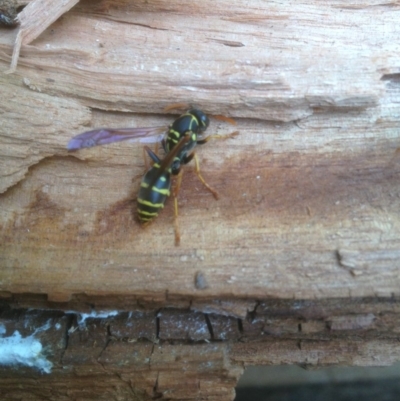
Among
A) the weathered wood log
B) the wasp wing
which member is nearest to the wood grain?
the weathered wood log

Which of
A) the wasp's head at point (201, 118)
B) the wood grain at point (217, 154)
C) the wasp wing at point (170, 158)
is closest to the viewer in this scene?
the wood grain at point (217, 154)

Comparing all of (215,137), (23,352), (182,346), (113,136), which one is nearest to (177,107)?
(215,137)

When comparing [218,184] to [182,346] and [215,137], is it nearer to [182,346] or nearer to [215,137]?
[215,137]

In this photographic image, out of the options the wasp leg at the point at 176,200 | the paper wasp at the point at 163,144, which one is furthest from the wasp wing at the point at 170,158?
the wasp leg at the point at 176,200

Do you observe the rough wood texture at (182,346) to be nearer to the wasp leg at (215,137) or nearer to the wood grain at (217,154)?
the wood grain at (217,154)

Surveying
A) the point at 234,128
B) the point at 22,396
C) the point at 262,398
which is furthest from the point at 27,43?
the point at 262,398

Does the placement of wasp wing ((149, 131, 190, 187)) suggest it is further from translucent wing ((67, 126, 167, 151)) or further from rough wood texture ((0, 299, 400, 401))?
rough wood texture ((0, 299, 400, 401))

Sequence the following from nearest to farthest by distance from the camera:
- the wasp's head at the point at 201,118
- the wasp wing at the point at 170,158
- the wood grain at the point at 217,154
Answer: the wood grain at the point at 217,154, the wasp wing at the point at 170,158, the wasp's head at the point at 201,118
